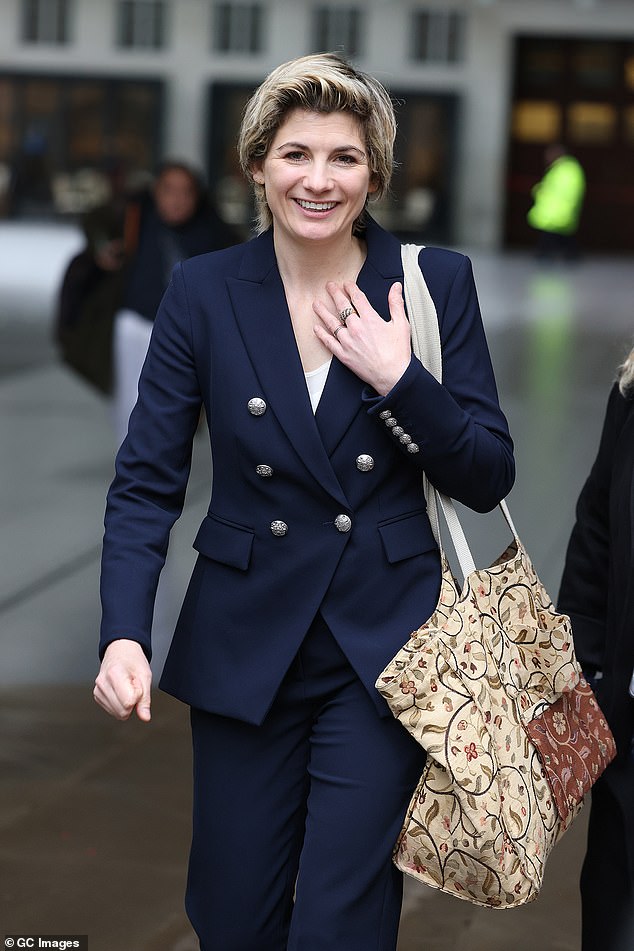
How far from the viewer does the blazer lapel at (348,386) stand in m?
2.33

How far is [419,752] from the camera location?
2.35 m

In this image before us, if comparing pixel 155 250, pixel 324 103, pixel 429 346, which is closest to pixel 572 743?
pixel 429 346

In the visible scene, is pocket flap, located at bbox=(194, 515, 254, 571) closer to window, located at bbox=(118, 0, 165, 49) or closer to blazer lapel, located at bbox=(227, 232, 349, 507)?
blazer lapel, located at bbox=(227, 232, 349, 507)

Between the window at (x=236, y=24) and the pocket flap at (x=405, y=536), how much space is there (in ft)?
96.7

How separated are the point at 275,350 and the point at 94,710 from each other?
2.88 metres

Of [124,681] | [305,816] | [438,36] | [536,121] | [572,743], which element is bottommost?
[305,816]

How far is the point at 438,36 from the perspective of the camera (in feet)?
98.7

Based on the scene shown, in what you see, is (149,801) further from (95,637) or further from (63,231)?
(63,231)

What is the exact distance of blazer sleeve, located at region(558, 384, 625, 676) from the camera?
2758mm

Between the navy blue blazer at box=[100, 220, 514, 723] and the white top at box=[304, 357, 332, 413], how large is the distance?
0.03 m

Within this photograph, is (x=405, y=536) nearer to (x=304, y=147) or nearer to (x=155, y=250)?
(x=304, y=147)

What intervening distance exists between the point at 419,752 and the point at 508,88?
29.3 m

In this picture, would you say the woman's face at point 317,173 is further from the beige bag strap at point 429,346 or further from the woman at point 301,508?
the beige bag strap at point 429,346

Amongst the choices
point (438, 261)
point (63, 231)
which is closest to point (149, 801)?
point (438, 261)
